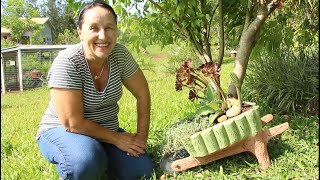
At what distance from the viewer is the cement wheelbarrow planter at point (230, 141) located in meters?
2.23

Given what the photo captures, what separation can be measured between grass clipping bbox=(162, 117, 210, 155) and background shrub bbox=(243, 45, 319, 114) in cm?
132

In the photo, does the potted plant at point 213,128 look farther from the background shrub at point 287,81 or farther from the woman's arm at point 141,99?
the background shrub at point 287,81

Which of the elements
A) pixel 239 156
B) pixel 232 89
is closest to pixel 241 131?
pixel 239 156

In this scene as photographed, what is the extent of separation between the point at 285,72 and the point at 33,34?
869 inches

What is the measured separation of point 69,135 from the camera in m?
2.40

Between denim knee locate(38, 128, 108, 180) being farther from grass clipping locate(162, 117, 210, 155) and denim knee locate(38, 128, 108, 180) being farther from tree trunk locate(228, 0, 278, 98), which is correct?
tree trunk locate(228, 0, 278, 98)

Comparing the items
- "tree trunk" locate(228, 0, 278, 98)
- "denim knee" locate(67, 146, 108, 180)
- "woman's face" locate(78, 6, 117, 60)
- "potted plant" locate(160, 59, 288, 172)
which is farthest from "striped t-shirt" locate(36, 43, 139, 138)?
"tree trunk" locate(228, 0, 278, 98)

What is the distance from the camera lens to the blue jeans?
230 cm

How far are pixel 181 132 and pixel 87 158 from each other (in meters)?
0.60

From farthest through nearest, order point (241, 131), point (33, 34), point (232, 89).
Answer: point (33, 34), point (232, 89), point (241, 131)

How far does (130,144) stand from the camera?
259 cm

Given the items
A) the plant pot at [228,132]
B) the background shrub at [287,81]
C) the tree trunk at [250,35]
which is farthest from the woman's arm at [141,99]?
the background shrub at [287,81]

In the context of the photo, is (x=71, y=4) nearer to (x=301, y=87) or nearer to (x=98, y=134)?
(x=98, y=134)

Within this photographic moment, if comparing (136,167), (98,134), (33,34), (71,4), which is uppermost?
(71,4)
